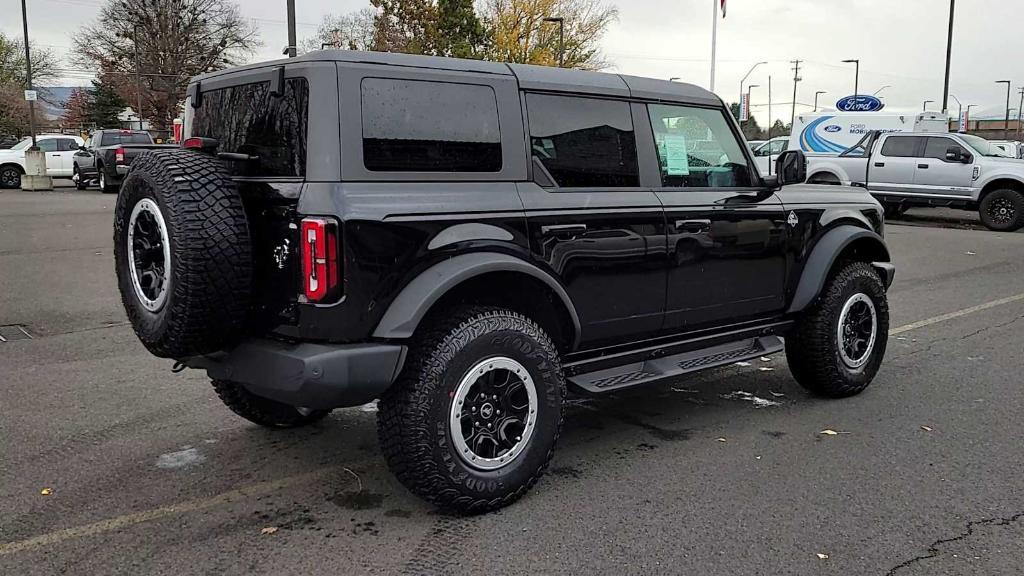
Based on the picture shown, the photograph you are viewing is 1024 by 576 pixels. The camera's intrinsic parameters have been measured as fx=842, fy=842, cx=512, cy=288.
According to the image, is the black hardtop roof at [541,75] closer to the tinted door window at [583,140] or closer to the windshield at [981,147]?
the tinted door window at [583,140]

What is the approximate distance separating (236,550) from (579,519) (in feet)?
4.57

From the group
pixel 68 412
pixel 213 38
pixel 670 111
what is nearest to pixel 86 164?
pixel 68 412

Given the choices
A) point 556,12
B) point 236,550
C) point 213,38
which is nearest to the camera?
point 236,550

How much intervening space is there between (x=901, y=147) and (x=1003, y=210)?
244cm

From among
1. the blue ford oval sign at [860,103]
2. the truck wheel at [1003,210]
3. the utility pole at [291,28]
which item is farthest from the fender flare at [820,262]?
the blue ford oval sign at [860,103]

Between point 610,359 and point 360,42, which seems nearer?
point 610,359

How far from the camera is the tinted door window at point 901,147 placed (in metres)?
18.1

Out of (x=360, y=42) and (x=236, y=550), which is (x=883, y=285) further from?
(x=360, y=42)

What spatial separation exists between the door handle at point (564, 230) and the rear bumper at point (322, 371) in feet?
2.98

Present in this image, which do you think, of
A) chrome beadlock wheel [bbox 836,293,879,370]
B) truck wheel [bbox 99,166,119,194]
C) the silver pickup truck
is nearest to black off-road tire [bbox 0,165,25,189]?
truck wheel [bbox 99,166,119,194]

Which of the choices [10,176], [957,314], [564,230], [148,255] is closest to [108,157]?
[10,176]

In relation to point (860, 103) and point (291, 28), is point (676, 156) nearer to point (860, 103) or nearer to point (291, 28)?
point (291, 28)

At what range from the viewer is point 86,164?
2484 centimetres

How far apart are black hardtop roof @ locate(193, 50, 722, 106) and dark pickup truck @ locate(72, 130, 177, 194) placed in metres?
19.5
